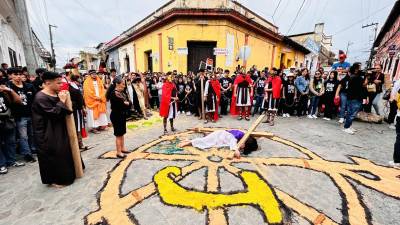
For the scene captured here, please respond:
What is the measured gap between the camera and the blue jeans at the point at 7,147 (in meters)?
4.18

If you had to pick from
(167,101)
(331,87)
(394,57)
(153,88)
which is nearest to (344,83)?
(331,87)

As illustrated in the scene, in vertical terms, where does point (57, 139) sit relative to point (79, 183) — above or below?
above

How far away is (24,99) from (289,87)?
29.2 feet

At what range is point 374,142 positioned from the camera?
611cm

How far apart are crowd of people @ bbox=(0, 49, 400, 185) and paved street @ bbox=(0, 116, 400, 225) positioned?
0.48 m

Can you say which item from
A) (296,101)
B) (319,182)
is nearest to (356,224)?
(319,182)

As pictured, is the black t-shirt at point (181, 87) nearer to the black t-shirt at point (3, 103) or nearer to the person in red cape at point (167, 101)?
the person in red cape at point (167, 101)

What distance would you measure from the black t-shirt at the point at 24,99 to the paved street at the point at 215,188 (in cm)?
115

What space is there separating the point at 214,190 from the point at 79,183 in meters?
2.37

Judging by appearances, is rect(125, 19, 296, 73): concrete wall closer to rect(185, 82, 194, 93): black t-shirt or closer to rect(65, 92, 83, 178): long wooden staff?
rect(185, 82, 194, 93): black t-shirt

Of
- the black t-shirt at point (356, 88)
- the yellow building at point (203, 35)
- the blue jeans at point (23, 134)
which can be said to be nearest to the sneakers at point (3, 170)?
the blue jeans at point (23, 134)

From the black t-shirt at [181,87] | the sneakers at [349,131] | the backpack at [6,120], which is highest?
the black t-shirt at [181,87]

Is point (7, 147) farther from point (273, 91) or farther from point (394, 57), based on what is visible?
point (394, 57)

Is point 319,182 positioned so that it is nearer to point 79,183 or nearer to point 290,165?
point 290,165
